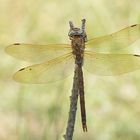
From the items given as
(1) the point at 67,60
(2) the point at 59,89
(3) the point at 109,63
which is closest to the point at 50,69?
(1) the point at 67,60

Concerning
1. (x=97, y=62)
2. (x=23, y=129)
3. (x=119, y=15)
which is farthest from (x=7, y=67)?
(x=97, y=62)

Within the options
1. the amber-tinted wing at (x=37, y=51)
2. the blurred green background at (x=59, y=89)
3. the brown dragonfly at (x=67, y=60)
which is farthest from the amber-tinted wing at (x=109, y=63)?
the blurred green background at (x=59, y=89)

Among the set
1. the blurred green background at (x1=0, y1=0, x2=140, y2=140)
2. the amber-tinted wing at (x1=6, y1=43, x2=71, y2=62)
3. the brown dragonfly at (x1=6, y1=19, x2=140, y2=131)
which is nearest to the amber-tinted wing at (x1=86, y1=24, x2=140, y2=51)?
the brown dragonfly at (x1=6, y1=19, x2=140, y2=131)

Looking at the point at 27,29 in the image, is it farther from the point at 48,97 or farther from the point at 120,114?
the point at 120,114

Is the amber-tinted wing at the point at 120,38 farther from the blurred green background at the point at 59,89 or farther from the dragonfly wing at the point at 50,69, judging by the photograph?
the blurred green background at the point at 59,89

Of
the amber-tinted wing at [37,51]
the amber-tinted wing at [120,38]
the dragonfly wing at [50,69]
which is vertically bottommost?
the dragonfly wing at [50,69]

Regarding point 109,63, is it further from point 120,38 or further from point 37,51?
point 37,51
